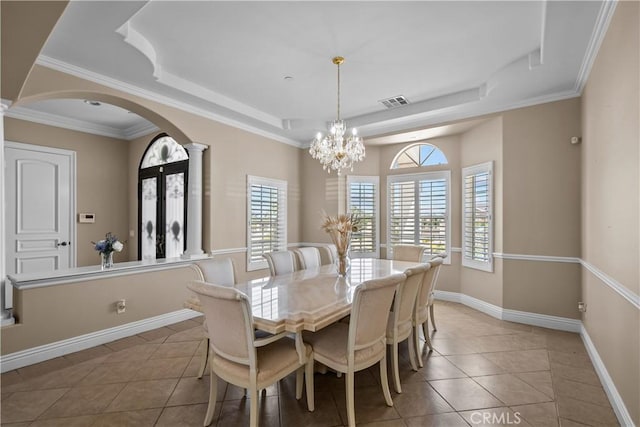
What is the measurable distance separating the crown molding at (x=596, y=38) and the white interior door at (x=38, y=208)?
271 inches

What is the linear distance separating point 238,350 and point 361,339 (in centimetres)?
78

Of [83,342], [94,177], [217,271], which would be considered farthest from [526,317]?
[94,177]

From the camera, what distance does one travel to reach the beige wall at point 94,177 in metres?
4.91

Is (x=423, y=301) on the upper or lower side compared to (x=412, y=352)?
upper

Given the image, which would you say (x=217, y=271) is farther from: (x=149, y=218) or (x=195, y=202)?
(x=149, y=218)

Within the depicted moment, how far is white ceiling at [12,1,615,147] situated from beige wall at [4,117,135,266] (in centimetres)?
103

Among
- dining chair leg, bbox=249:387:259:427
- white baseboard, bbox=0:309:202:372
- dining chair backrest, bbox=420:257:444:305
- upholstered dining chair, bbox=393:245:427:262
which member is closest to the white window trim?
upholstered dining chair, bbox=393:245:427:262

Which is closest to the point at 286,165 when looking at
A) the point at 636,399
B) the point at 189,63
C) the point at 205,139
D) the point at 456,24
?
the point at 205,139

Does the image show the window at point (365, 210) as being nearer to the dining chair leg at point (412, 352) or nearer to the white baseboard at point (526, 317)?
the white baseboard at point (526, 317)

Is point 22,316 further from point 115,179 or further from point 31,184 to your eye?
point 115,179

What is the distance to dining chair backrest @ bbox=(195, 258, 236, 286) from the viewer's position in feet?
8.96

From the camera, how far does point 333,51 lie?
9.99 ft

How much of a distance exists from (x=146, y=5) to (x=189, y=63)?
0.92m

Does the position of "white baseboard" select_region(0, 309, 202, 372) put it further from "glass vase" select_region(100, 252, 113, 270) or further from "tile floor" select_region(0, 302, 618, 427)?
"glass vase" select_region(100, 252, 113, 270)
